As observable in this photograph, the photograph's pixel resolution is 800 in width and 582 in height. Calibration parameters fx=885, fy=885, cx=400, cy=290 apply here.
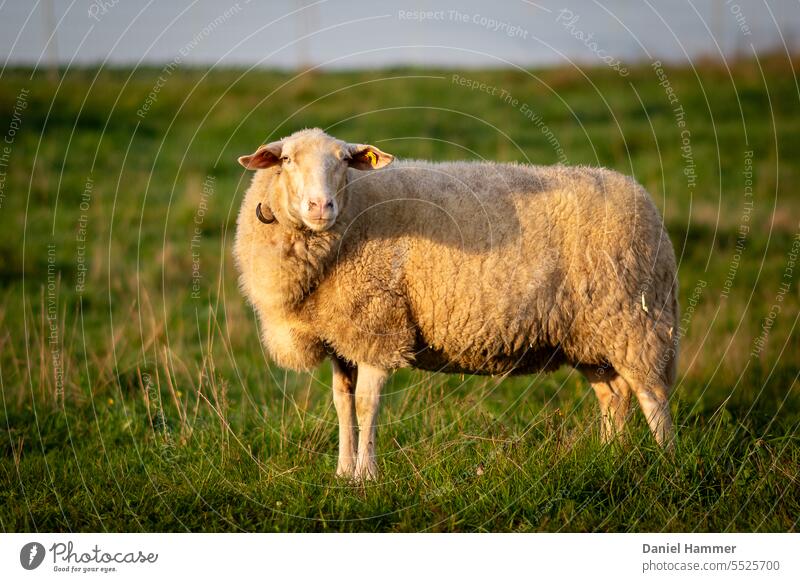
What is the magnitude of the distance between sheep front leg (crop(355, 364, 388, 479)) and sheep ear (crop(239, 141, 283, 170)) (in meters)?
1.47

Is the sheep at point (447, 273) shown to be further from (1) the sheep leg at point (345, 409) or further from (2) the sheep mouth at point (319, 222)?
(2) the sheep mouth at point (319, 222)

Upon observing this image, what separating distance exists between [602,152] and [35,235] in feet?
33.2

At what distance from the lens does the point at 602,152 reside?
1680 cm

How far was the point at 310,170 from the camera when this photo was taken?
5.44m

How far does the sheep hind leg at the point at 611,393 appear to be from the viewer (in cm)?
657

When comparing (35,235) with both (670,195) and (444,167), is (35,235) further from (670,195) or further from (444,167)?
(670,195)

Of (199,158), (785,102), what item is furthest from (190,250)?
(785,102)

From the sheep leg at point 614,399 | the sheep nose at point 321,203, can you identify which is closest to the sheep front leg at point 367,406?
the sheep nose at point 321,203

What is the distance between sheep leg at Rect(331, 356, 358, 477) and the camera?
238 inches

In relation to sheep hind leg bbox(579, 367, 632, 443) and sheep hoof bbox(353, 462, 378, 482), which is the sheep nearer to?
sheep hoof bbox(353, 462, 378, 482)

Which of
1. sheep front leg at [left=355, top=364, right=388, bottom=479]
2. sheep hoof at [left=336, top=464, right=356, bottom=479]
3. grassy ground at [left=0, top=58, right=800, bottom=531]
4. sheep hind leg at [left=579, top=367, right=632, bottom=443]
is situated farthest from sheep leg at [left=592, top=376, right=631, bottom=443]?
sheep hoof at [left=336, top=464, right=356, bottom=479]

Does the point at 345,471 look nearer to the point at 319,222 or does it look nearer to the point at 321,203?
the point at 319,222

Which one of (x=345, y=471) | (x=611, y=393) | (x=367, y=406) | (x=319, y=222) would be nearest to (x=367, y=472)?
Answer: (x=345, y=471)

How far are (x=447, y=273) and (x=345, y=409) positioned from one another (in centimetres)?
123
